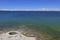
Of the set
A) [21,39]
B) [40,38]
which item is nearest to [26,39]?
[21,39]

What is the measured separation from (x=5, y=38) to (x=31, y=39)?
1789 millimetres

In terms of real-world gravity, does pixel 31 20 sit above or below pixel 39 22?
below

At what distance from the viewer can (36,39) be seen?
8.92 metres

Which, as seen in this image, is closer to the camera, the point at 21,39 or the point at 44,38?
the point at 21,39

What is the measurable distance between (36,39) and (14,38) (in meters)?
1.53

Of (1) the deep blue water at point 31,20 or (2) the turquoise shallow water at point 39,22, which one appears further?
(1) the deep blue water at point 31,20

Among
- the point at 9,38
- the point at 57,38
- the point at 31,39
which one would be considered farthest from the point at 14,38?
the point at 57,38

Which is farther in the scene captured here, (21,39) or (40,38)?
(40,38)

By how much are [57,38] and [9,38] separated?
11.4 ft

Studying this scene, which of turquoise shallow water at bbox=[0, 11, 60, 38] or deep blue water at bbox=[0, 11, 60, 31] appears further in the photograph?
deep blue water at bbox=[0, 11, 60, 31]

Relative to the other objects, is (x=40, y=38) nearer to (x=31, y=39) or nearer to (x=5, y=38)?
A: (x=31, y=39)

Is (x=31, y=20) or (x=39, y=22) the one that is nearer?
(x=39, y=22)

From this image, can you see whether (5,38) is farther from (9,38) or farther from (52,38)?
(52,38)

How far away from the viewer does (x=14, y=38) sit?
8.74 m
